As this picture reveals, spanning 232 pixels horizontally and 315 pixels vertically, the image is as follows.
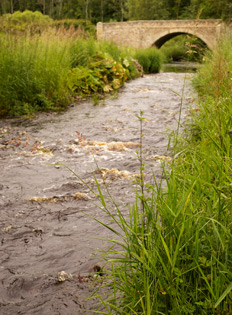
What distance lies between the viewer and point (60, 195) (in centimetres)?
352

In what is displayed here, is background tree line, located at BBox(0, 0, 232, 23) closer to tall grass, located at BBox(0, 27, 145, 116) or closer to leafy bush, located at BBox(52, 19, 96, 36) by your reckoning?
leafy bush, located at BBox(52, 19, 96, 36)

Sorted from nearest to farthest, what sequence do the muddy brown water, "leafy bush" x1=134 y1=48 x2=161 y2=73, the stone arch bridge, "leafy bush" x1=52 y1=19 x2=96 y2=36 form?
the muddy brown water
"leafy bush" x1=52 y1=19 x2=96 y2=36
"leafy bush" x1=134 y1=48 x2=161 y2=73
the stone arch bridge

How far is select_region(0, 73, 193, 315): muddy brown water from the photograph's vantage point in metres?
2.18

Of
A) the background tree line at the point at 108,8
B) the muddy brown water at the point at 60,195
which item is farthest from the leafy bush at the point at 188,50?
the background tree line at the point at 108,8

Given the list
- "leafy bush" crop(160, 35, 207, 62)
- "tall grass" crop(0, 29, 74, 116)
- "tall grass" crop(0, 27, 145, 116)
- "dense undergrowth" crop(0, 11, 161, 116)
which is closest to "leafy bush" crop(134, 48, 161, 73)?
"leafy bush" crop(160, 35, 207, 62)

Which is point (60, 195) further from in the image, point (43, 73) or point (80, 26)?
point (80, 26)

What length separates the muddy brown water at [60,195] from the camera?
218 cm

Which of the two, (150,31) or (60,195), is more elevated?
(150,31)

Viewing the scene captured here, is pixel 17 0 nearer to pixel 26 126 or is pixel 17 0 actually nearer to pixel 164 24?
pixel 164 24

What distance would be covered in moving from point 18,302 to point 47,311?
0.20 metres

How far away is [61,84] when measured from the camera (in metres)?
7.38

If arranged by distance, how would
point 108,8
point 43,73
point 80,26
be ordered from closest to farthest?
point 43,73 → point 80,26 → point 108,8

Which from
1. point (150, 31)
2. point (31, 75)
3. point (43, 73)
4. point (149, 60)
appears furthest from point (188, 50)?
point (150, 31)

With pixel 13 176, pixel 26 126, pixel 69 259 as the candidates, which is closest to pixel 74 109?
pixel 26 126
